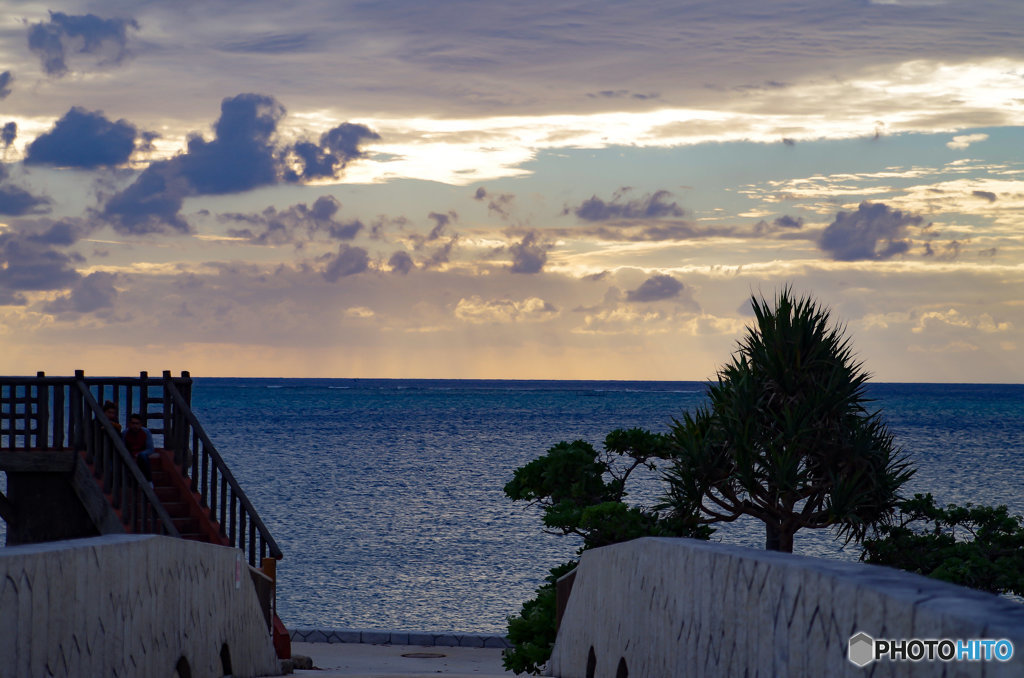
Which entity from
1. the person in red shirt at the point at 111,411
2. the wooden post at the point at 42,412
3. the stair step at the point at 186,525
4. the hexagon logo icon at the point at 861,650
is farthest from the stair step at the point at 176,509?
the hexagon logo icon at the point at 861,650

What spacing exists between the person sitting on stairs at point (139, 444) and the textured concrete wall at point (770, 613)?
37.4ft

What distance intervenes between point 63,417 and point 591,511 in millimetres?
9395

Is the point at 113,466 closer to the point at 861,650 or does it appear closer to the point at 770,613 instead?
the point at 770,613

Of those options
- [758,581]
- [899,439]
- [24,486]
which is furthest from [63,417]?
[899,439]

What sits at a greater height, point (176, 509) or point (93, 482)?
point (93, 482)

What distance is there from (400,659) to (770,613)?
21.7m

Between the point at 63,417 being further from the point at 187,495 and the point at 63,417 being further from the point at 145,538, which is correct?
the point at 145,538

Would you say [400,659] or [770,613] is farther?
[400,659]

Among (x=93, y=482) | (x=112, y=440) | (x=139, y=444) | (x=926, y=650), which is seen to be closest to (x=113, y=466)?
(x=112, y=440)

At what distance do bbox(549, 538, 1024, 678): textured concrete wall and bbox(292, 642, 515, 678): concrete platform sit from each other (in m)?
15.1

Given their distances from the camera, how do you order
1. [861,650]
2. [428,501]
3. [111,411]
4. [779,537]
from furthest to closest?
1. [428,501]
2. [779,537]
3. [111,411]
4. [861,650]

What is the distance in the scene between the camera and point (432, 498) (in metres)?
69.1

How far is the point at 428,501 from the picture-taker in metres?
67.6

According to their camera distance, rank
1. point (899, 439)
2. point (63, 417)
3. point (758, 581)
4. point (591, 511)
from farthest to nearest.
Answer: point (899, 439), point (591, 511), point (63, 417), point (758, 581)
